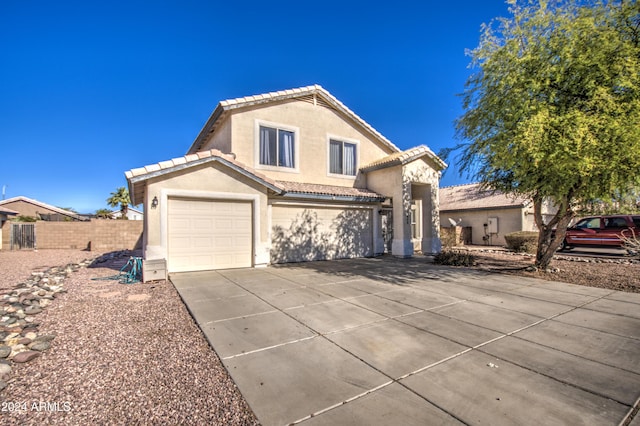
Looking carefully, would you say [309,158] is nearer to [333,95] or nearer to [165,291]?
[333,95]

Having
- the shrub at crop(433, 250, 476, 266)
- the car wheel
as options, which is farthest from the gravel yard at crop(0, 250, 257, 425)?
the car wheel

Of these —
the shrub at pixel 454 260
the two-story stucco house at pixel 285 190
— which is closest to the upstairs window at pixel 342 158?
the two-story stucco house at pixel 285 190

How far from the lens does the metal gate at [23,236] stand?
1944 cm

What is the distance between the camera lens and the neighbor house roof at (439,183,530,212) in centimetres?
2044

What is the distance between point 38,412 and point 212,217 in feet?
25.3

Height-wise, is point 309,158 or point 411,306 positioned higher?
point 309,158

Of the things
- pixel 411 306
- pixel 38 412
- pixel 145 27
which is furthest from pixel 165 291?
pixel 145 27

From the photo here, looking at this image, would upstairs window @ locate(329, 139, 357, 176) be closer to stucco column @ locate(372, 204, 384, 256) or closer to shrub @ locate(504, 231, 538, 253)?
stucco column @ locate(372, 204, 384, 256)

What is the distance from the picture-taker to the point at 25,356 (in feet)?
12.3

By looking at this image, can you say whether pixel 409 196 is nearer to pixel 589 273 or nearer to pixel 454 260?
pixel 454 260

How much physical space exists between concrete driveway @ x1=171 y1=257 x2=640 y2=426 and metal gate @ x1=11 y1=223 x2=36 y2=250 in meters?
19.8

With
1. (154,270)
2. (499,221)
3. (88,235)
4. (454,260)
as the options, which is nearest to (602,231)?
(499,221)

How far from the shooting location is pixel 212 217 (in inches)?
400

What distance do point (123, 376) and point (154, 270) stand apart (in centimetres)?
584
